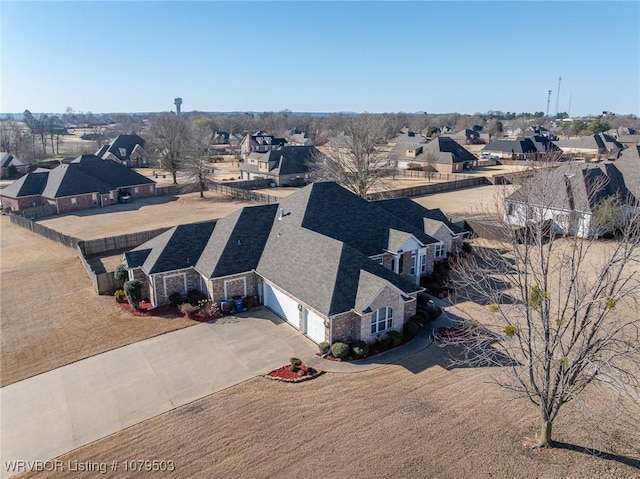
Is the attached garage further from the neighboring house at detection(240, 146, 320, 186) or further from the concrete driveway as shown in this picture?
the neighboring house at detection(240, 146, 320, 186)

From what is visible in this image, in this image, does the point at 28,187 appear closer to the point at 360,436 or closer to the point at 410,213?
the point at 410,213

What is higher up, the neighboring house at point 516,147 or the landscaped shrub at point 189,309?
the neighboring house at point 516,147

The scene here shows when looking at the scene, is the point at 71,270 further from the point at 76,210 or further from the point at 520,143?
the point at 520,143

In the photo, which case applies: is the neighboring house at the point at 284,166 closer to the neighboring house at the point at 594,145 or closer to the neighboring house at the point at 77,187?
the neighboring house at the point at 77,187

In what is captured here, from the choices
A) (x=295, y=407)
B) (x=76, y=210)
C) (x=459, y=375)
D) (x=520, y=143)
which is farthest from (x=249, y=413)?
(x=520, y=143)

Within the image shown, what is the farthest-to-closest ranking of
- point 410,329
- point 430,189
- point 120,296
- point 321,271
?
point 430,189 < point 120,296 < point 321,271 < point 410,329

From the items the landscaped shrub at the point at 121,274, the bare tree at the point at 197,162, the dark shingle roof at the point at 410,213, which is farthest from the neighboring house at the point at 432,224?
the bare tree at the point at 197,162

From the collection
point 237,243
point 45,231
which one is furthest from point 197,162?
point 237,243
